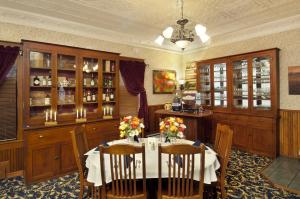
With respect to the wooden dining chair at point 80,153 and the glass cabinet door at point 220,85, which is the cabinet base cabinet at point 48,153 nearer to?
the wooden dining chair at point 80,153

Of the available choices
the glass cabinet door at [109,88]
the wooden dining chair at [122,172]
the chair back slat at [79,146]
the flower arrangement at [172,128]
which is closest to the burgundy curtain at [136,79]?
the glass cabinet door at [109,88]

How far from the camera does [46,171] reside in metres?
3.29

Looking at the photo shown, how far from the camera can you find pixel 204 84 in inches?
223

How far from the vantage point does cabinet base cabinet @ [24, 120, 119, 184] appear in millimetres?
3123

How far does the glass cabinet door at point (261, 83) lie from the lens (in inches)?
169

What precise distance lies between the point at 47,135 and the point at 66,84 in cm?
109

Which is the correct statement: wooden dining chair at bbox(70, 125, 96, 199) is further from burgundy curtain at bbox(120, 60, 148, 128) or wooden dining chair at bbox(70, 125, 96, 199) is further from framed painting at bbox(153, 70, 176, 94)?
framed painting at bbox(153, 70, 176, 94)

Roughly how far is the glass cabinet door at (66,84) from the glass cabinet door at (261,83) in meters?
4.20

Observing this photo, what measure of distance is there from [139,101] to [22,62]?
2.89m

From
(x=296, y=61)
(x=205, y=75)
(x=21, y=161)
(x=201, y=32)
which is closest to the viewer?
(x=201, y=32)

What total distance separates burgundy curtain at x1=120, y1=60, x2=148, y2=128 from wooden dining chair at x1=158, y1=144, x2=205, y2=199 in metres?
3.38

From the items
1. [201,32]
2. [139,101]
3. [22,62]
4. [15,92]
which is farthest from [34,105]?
[201,32]

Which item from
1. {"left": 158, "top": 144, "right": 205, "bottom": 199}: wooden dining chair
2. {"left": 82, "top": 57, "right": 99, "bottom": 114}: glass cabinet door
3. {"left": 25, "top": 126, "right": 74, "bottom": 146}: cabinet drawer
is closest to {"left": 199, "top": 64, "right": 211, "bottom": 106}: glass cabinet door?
{"left": 82, "top": 57, "right": 99, "bottom": 114}: glass cabinet door

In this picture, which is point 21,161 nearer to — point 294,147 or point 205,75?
point 205,75
